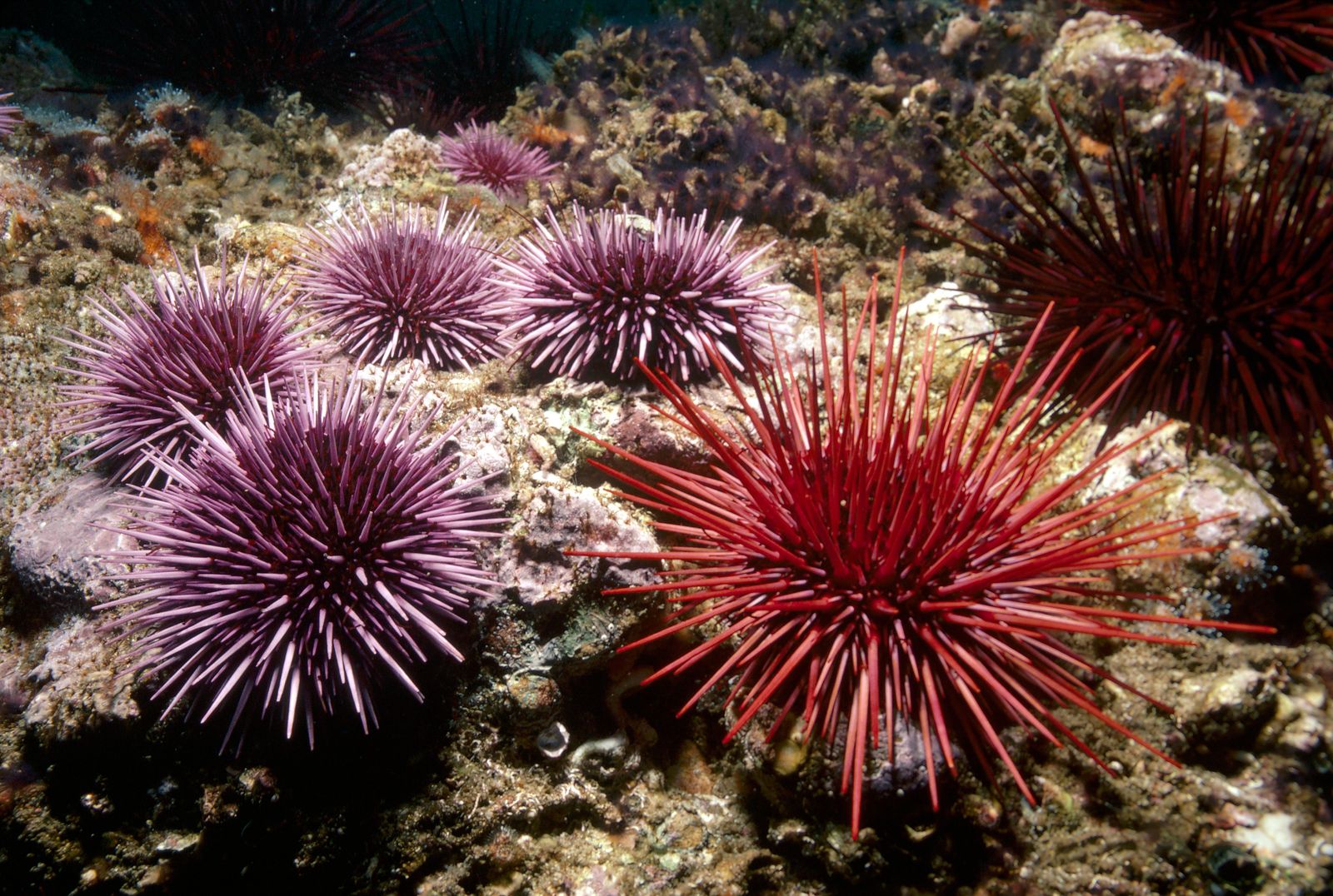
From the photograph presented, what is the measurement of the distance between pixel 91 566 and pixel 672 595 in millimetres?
2598

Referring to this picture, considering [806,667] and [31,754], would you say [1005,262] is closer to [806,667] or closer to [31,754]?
[806,667]

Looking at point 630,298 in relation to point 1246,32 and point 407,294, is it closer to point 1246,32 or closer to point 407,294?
point 407,294

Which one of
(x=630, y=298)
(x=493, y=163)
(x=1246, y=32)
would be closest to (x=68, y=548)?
(x=630, y=298)

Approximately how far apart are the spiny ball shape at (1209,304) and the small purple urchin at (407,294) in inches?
102

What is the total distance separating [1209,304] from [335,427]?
3.73m

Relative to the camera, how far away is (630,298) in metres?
3.27

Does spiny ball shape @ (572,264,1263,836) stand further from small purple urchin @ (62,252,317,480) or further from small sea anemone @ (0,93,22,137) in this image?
small sea anemone @ (0,93,22,137)

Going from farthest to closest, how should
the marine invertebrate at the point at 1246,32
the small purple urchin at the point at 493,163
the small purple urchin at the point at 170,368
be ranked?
the small purple urchin at the point at 493,163 → the marine invertebrate at the point at 1246,32 → the small purple urchin at the point at 170,368

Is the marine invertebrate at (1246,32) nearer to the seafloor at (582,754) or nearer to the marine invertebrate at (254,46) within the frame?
the seafloor at (582,754)

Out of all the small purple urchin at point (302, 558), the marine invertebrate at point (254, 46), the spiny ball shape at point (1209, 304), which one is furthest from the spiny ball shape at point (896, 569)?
the marine invertebrate at point (254, 46)

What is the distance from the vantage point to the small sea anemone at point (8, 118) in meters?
4.79

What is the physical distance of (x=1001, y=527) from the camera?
7.73 feet

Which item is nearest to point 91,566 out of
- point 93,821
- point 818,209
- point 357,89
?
point 93,821

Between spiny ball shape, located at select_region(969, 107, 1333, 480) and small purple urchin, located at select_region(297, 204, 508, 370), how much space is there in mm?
2582
